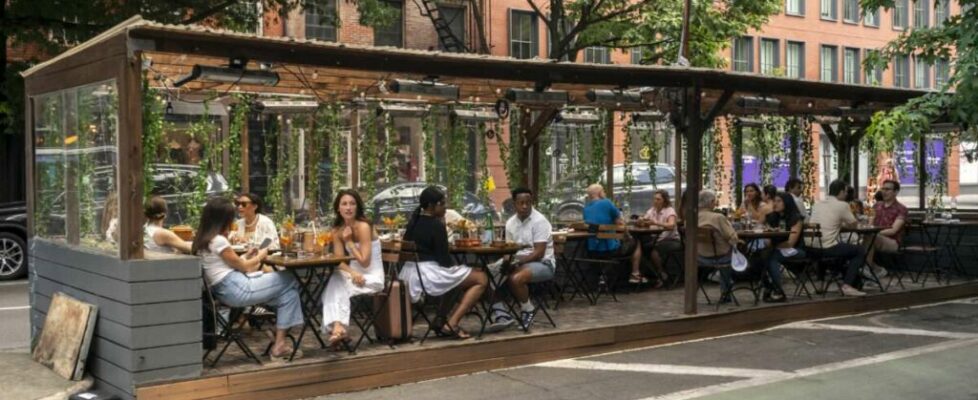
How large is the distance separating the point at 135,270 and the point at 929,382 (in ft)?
19.6

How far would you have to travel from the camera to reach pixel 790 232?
11078 millimetres

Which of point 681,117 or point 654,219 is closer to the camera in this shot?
point 681,117

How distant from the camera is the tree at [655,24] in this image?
74.3 feet

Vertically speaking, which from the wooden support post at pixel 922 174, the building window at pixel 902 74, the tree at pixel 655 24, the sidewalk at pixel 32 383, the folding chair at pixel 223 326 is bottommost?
the sidewalk at pixel 32 383

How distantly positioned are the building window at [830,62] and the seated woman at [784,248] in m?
30.6

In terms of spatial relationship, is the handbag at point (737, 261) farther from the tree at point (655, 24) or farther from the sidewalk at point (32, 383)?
the tree at point (655, 24)

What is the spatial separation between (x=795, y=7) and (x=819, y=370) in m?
32.6

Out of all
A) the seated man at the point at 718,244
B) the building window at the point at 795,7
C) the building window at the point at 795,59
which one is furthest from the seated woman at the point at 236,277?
the building window at the point at 795,7

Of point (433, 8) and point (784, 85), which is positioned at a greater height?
point (433, 8)

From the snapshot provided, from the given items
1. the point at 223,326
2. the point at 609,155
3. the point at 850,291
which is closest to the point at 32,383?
the point at 223,326

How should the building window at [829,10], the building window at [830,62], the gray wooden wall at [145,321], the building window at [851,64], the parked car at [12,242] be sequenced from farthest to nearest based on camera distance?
1. the building window at [851,64]
2. the building window at [830,62]
3. the building window at [829,10]
4. the parked car at [12,242]
5. the gray wooden wall at [145,321]

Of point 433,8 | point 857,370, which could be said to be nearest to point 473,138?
point 857,370

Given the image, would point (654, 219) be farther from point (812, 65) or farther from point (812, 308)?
point (812, 65)

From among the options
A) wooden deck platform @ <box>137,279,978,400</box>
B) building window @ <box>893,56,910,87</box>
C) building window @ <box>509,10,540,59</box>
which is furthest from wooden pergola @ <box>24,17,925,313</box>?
building window @ <box>893,56,910,87</box>
